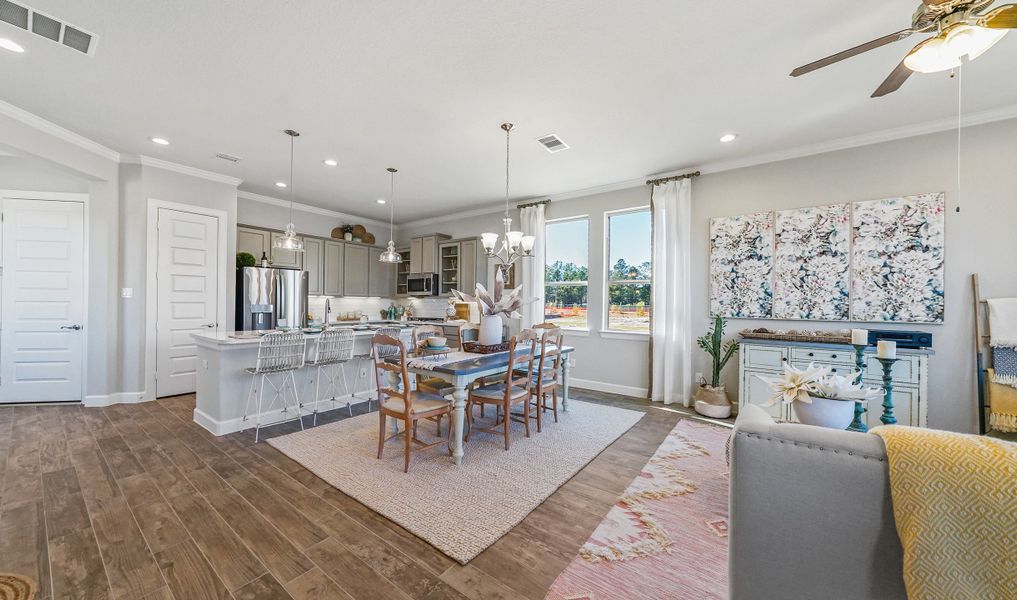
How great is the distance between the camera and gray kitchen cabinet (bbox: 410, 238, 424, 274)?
284 inches

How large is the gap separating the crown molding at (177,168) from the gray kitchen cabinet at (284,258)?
1.13 metres

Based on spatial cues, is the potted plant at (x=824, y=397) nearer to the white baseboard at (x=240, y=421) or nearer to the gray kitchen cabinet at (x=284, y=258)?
the white baseboard at (x=240, y=421)

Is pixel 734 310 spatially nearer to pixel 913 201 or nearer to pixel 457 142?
pixel 913 201

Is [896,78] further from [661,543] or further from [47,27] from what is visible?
[47,27]

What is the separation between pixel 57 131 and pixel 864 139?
26.3 ft

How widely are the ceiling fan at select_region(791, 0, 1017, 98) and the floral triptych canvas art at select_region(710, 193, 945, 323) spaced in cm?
238

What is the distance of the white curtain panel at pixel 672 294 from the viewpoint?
4.59m

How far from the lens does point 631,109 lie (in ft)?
10.5

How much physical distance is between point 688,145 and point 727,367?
2590 mm

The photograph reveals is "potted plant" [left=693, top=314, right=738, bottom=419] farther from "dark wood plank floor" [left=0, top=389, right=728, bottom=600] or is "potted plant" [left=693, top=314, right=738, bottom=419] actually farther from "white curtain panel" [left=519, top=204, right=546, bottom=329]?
→ "white curtain panel" [left=519, top=204, right=546, bottom=329]

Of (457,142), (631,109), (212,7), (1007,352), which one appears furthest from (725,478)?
(212,7)

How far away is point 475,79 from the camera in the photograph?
9.02 feet

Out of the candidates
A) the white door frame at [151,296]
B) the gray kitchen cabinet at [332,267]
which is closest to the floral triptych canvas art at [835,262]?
the gray kitchen cabinet at [332,267]

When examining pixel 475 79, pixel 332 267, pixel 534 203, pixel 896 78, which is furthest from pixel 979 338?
pixel 332 267
